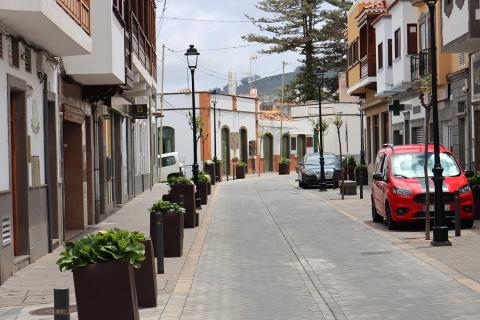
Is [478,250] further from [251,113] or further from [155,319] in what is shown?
[251,113]

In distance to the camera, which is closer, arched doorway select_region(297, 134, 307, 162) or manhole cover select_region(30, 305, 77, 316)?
manhole cover select_region(30, 305, 77, 316)

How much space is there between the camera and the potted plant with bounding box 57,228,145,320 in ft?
25.1

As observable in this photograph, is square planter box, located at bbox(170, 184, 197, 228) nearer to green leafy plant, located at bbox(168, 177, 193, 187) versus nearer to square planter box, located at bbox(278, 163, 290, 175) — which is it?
green leafy plant, located at bbox(168, 177, 193, 187)

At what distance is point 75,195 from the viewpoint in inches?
812

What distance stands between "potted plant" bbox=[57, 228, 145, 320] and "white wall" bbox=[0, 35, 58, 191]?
529 cm

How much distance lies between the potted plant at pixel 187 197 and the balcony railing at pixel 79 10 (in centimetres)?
617

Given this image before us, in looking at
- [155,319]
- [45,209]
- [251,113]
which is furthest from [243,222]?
[251,113]

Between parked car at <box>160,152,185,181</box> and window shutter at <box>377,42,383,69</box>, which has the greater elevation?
window shutter at <box>377,42,383,69</box>

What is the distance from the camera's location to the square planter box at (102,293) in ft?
25.1

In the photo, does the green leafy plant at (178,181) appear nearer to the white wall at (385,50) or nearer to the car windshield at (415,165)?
the car windshield at (415,165)

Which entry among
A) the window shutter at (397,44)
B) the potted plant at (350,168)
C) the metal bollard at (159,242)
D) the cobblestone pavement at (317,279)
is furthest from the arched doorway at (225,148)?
the metal bollard at (159,242)

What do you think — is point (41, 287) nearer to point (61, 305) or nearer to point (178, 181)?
point (61, 305)

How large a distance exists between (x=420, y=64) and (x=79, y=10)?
1753 cm

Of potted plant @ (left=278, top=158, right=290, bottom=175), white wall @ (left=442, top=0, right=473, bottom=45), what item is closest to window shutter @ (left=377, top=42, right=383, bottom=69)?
white wall @ (left=442, top=0, right=473, bottom=45)
